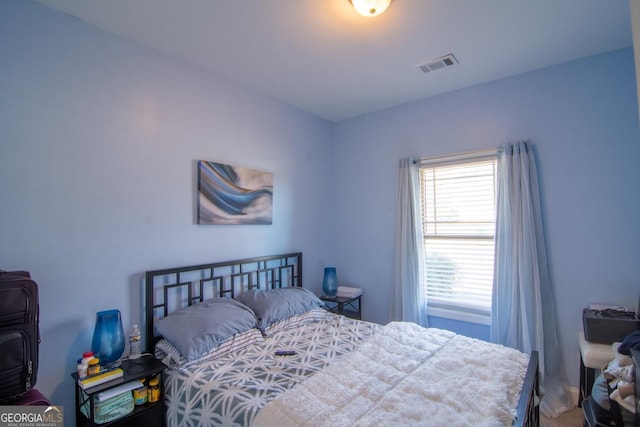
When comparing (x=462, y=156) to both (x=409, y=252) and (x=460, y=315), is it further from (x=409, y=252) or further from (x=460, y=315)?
(x=460, y=315)

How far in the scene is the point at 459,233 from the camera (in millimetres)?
3193

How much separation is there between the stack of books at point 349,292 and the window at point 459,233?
2.45 ft

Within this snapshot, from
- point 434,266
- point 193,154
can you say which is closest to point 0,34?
point 193,154

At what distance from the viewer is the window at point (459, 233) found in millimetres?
3029

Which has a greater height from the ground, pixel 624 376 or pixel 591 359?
pixel 624 376

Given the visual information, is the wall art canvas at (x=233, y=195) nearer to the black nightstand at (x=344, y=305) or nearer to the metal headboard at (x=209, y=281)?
the metal headboard at (x=209, y=281)

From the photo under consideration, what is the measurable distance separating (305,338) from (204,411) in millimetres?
905

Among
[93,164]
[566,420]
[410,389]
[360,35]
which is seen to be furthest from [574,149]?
[93,164]

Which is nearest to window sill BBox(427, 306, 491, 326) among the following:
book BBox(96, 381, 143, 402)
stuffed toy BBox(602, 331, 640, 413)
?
stuffed toy BBox(602, 331, 640, 413)

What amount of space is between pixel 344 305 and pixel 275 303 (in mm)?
1222

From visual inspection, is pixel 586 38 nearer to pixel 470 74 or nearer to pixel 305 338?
pixel 470 74

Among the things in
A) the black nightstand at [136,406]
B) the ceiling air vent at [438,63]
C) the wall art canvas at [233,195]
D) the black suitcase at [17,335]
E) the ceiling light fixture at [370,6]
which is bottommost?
the black nightstand at [136,406]

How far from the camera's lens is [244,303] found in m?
2.65

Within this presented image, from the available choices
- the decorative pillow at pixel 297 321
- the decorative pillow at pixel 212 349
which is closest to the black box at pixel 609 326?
the decorative pillow at pixel 297 321
